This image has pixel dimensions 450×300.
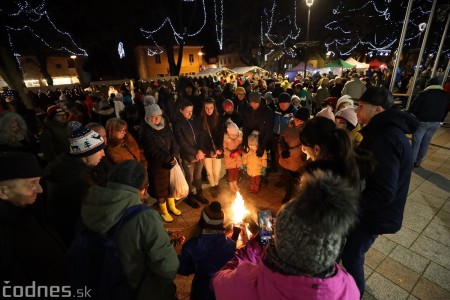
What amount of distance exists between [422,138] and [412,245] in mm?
3742

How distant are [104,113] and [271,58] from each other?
28.1m

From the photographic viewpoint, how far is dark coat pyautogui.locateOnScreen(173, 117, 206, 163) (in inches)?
181

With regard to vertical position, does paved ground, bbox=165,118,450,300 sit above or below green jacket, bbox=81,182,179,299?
below

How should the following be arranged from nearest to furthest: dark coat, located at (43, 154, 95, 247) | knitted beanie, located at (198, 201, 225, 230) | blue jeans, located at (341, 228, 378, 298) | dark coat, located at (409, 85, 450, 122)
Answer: knitted beanie, located at (198, 201, 225, 230) → blue jeans, located at (341, 228, 378, 298) → dark coat, located at (43, 154, 95, 247) → dark coat, located at (409, 85, 450, 122)

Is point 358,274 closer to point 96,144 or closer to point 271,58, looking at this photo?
point 96,144

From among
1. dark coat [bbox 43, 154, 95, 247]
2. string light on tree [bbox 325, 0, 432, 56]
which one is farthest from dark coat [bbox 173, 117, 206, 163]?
string light on tree [bbox 325, 0, 432, 56]

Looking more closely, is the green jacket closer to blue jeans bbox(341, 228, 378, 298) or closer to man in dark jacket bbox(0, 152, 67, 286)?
man in dark jacket bbox(0, 152, 67, 286)

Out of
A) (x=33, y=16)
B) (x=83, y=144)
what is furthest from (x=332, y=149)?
(x=33, y=16)

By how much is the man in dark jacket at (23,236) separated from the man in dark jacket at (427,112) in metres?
7.20

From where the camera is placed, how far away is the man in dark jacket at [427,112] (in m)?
5.73

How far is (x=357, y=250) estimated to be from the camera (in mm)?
2381

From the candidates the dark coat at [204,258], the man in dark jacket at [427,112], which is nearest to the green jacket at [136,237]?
the dark coat at [204,258]

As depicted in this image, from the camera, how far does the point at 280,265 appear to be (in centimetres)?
110

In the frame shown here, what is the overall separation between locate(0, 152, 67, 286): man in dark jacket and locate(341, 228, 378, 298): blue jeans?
9.05 ft
